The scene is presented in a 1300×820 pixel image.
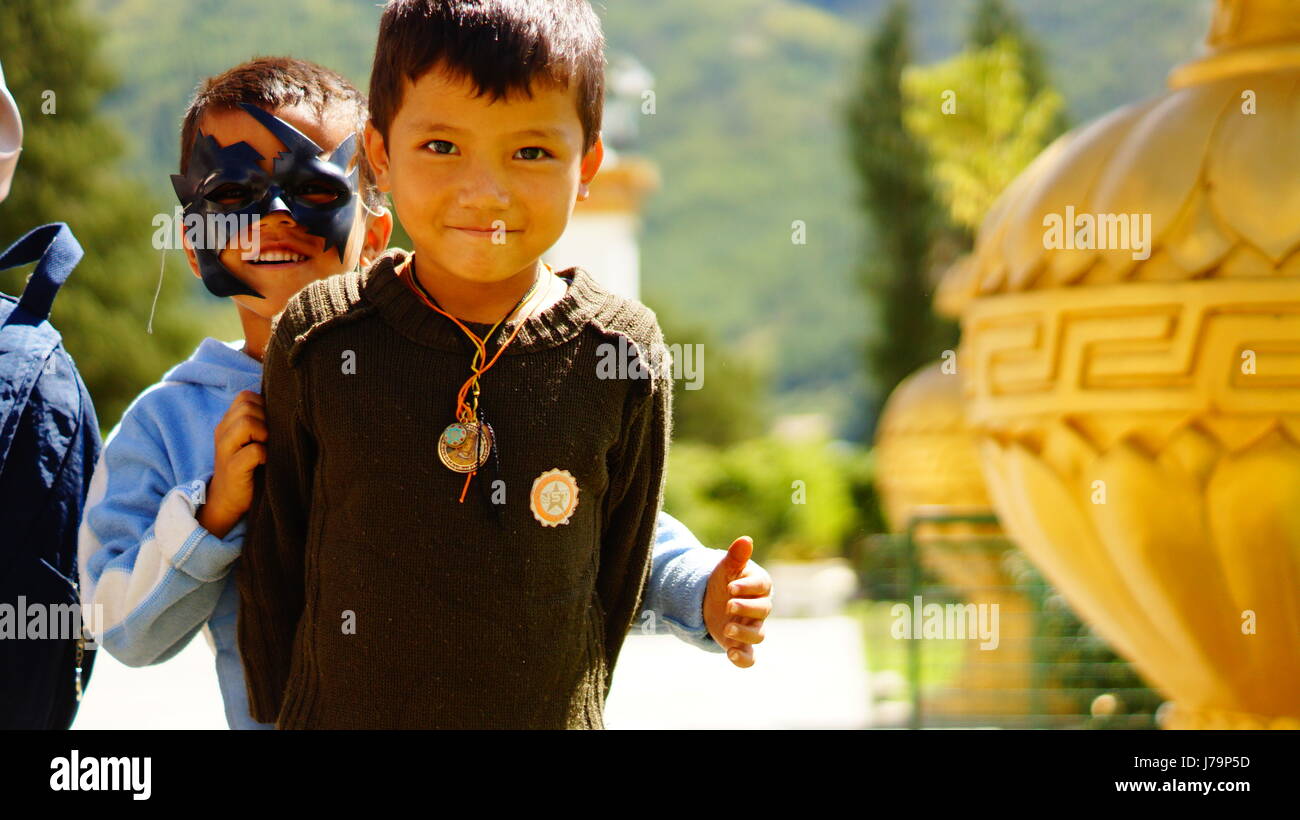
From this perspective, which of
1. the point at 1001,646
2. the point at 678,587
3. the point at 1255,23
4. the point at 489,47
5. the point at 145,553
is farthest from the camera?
the point at 1001,646

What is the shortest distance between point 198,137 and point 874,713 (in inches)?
212

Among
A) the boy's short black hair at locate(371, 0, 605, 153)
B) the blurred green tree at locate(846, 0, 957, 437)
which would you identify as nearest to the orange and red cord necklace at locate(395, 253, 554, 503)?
the boy's short black hair at locate(371, 0, 605, 153)

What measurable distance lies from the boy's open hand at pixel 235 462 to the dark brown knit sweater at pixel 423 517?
0.02 meters

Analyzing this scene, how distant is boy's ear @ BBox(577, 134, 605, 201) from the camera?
1.92m

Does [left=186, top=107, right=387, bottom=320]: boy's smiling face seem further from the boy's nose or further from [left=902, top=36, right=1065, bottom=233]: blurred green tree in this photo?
[left=902, top=36, right=1065, bottom=233]: blurred green tree

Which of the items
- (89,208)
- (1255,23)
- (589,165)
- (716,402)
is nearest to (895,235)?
(716,402)

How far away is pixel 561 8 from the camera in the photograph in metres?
1.83

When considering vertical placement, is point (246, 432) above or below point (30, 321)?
below

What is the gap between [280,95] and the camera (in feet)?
7.34

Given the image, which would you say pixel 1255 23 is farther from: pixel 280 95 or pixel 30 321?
pixel 30 321

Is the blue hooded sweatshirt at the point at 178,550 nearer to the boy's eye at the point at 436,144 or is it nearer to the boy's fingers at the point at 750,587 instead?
the boy's fingers at the point at 750,587

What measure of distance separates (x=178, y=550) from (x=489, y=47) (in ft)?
2.42

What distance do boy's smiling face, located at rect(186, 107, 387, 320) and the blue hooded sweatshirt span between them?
11cm

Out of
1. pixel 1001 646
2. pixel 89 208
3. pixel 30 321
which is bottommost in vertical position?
pixel 1001 646
